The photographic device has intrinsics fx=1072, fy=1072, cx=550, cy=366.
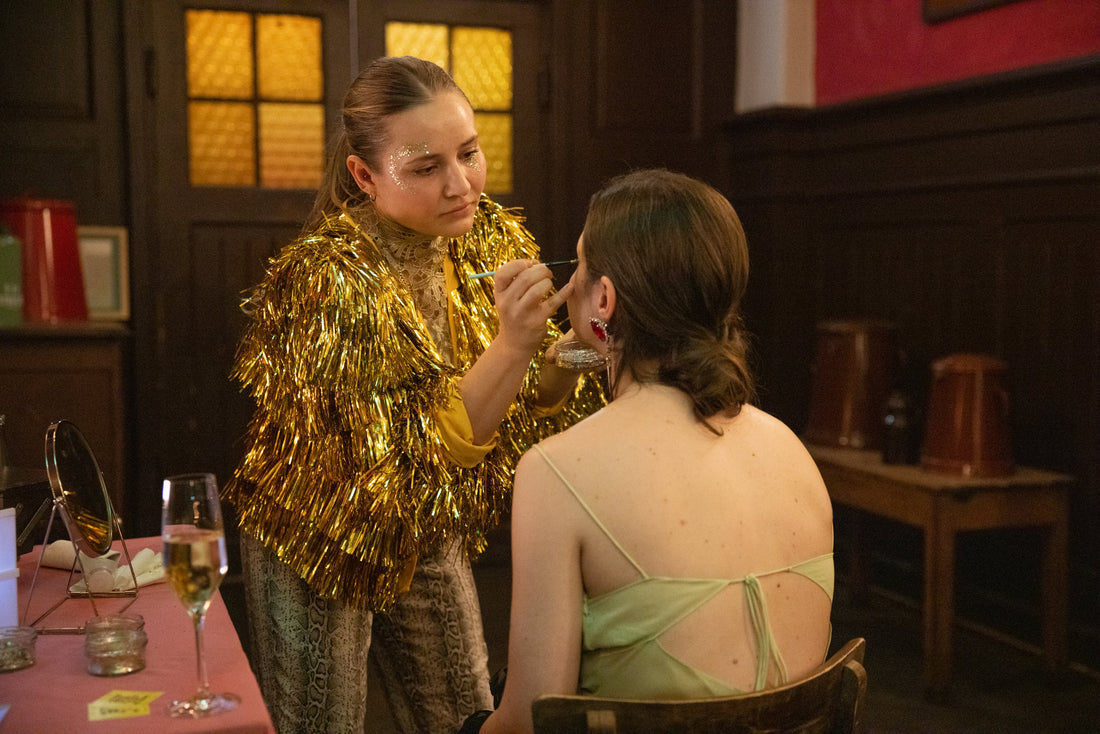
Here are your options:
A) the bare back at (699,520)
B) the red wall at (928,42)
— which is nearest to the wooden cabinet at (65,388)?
the bare back at (699,520)

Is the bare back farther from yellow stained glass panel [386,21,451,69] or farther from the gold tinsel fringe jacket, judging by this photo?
yellow stained glass panel [386,21,451,69]

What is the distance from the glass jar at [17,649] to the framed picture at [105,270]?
2712mm

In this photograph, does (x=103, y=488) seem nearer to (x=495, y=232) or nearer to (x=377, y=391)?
(x=377, y=391)

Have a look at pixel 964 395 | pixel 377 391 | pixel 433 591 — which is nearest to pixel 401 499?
pixel 377 391

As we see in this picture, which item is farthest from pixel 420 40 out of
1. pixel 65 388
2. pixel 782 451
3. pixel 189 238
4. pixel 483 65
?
pixel 782 451

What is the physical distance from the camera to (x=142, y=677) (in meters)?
1.13

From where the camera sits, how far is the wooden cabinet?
10.8 feet

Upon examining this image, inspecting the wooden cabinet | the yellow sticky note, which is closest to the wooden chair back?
the yellow sticky note

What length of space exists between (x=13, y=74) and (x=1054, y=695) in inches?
148

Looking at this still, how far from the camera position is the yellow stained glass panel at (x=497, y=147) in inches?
163

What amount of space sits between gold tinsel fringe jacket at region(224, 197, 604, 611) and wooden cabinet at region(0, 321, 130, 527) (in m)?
1.83

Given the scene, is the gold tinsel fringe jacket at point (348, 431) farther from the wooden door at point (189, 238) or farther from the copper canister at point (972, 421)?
the wooden door at point (189, 238)

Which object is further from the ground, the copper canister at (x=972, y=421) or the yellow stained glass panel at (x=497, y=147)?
the yellow stained glass panel at (x=497, y=147)

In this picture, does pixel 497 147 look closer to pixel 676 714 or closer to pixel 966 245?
pixel 966 245
